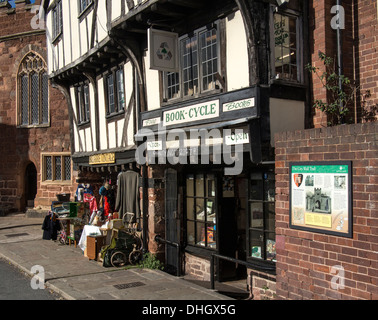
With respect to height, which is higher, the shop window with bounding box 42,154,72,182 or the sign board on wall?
the sign board on wall

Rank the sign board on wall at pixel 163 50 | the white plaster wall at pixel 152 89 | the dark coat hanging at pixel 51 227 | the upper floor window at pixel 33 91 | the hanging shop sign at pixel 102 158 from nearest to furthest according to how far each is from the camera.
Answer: the sign board on wall at pixel 163 50 < the white plaster wall at pixel 152 89 < the hanging shop sign at pixel 102 158 < the dark coat hanging at pixel 51 227 < the upper floor window at pixel 33 91

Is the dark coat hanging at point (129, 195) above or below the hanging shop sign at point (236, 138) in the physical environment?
below

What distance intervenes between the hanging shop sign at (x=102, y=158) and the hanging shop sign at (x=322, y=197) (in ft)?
21.8

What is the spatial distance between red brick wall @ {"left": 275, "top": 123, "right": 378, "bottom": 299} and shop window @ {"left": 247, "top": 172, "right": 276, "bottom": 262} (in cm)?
141

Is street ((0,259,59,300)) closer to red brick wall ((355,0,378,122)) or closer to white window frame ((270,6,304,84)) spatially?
white window frame ((270,6,304,84))

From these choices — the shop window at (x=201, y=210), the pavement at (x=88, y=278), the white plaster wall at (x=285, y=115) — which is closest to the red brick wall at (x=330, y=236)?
the white plaster wall at (x=285, y=115)

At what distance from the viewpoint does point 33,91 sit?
19.2m

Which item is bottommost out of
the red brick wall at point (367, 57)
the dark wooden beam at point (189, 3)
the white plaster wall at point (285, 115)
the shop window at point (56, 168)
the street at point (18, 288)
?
the street at point (18, 288)

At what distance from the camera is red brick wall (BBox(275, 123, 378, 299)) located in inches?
187

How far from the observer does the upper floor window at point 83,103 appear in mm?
13523

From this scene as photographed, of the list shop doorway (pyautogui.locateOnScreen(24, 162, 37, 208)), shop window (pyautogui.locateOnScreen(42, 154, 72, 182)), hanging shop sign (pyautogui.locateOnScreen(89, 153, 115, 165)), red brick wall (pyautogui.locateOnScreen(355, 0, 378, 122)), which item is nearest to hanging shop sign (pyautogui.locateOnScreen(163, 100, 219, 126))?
red brick wall (pyautogui.locateOnScreen(355, 0, 378, 122))

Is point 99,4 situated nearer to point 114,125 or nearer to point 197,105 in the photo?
point 114,125

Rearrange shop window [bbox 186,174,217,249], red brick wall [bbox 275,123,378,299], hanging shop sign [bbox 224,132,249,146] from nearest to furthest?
1. red brick wall [bbox 275,123,378,299]
2. hanging shop sign [bbox 224,132,249,146]
3. shop window [bbox 186,174,217,249]

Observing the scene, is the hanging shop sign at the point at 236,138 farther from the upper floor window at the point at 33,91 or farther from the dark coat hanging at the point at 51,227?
the upper floor window at the point at 33,91
